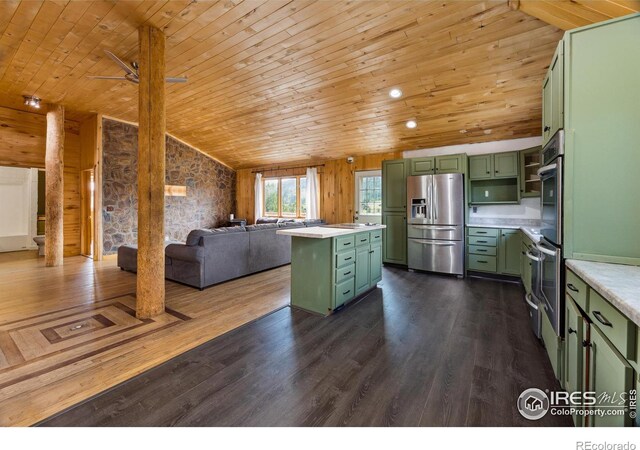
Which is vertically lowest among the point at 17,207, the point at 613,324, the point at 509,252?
the point at 509,252

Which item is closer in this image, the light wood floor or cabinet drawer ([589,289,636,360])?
cabinet drawer ([589,289,636,360])

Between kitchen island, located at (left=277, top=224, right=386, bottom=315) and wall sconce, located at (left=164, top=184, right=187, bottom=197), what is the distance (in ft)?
17.7

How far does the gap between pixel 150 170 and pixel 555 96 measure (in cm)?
342

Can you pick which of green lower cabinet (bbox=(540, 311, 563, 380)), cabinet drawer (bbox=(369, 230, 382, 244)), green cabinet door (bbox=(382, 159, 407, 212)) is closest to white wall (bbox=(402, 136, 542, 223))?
green cabinet door (bbox=(382, 159, 407, 212))

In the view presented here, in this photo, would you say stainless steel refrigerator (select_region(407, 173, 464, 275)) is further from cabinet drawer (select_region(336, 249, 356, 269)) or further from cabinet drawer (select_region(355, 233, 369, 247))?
cabinet drawer (select_region(336, 249, 356, 269))

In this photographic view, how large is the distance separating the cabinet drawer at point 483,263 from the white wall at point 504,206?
77 centimetres

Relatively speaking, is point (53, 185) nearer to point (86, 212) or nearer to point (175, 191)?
point (86, 212)

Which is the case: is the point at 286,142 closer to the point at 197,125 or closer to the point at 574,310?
the point at 197,125

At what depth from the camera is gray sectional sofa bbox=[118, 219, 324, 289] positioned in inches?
154

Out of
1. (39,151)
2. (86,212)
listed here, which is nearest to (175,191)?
(86,212)

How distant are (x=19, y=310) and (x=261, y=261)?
2.90m

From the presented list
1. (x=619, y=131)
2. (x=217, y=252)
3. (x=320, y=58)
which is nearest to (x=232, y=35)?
(x=320, y=58)

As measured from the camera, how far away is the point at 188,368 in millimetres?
2039

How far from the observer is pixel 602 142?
156cm
